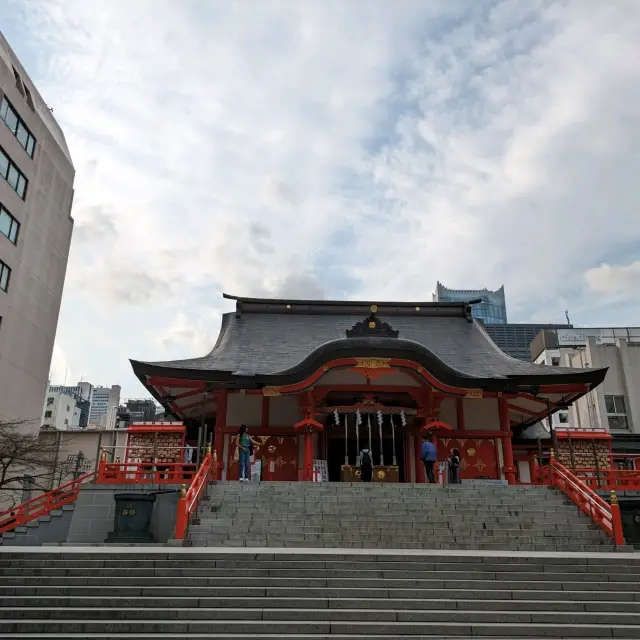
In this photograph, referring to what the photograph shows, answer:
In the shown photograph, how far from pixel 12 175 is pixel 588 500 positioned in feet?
93.2

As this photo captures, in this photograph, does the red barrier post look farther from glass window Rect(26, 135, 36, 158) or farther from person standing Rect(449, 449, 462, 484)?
glass window Rect(26, 135, 36, 158)

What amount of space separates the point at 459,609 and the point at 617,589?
9.48 feet

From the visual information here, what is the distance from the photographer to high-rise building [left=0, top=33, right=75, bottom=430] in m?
28.4

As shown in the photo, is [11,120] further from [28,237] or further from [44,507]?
[44,507]

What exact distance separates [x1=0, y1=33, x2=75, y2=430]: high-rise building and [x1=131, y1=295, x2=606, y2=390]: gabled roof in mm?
10582

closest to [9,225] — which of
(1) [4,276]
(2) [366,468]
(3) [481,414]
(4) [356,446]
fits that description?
(1) [4,276]

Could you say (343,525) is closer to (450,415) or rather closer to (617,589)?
(617,589)

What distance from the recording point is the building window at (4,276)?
93.2ft

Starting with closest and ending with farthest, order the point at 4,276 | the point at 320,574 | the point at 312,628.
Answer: the point at 312,628 → the point at 320,574 → the point at 4,276

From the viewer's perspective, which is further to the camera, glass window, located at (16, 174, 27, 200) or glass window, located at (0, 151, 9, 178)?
glass window, located at (16, 174, 27, 200)

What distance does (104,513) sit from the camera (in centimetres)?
1582

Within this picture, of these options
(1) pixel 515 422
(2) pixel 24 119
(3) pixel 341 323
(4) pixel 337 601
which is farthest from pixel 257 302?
(4) pixel 337 601

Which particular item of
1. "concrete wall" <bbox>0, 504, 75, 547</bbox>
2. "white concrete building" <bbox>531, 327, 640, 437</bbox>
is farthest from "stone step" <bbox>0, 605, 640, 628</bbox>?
"white concrete building" <bbox>531, 327, 640, 437</bbox>

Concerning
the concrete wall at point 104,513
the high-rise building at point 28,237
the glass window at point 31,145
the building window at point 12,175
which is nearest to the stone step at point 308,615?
the concrete wall at point 104,513
